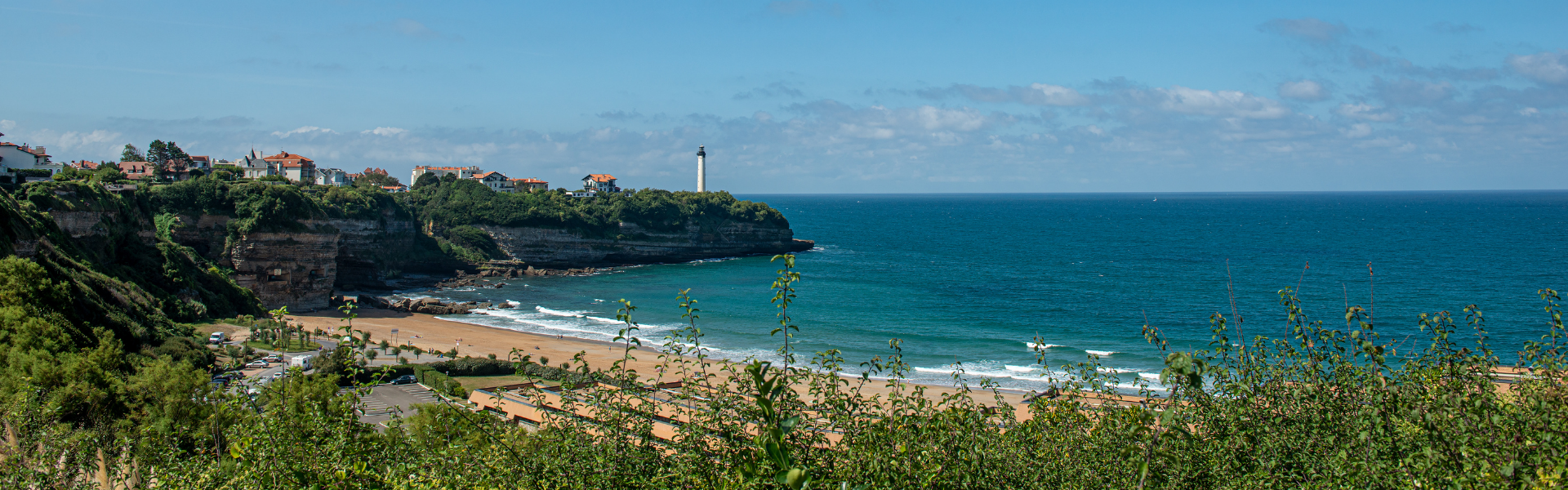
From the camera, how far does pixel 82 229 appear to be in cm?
4475

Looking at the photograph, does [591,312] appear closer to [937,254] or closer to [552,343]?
[552,343]

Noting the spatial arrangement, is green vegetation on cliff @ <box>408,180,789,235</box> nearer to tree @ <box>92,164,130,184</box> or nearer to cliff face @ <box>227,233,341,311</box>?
cliff face @ <box>227,233,341,311</box>

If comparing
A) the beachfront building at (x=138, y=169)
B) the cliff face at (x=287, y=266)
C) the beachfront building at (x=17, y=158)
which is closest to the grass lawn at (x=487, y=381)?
the cliff face at (x=287, y=266)

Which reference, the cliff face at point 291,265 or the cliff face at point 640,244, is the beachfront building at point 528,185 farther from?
the cliff face at point 291,265

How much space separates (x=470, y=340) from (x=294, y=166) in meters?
73.3

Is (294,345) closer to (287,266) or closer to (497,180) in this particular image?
(287,266)

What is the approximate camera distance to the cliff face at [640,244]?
93.2 metres

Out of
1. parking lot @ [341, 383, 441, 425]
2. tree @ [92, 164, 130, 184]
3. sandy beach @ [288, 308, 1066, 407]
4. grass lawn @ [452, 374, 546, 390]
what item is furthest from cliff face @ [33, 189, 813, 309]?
grass lawn @ [452, 374, 546, 390]

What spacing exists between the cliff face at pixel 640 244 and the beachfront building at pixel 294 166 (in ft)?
111

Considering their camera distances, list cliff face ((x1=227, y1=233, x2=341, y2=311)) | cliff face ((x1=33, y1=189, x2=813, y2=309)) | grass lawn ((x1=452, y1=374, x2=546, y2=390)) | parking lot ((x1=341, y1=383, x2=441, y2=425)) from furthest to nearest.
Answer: cliff face ((x1=227, y1=233, x2=341, y2=311)) < cliff face ((x1=33, y1=189, x2=813, y2=309)) < grass lawn ((x1=452, y1=374, x2=546, y2=390)) < parking lot ((x1=341, y1=383, x2=441, y2=425))

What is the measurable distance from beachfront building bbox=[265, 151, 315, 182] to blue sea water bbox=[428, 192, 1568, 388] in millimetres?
46938

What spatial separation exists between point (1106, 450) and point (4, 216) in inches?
1705

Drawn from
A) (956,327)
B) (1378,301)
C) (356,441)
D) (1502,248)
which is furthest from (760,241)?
(356,441)

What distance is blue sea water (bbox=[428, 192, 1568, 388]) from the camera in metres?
48.4
